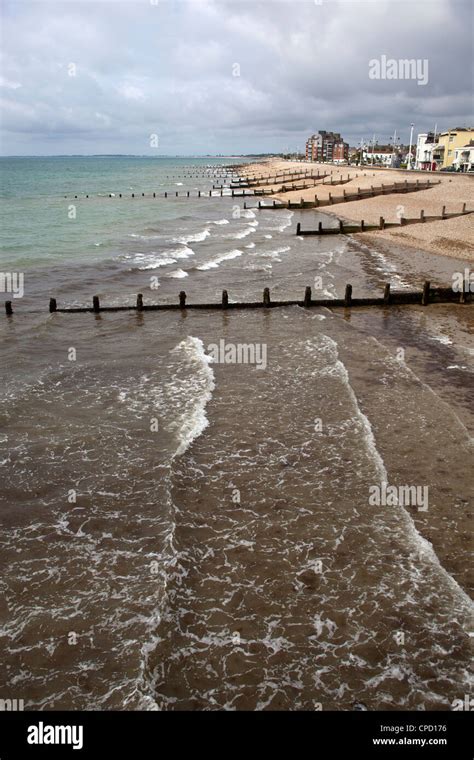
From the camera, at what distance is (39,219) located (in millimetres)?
62156

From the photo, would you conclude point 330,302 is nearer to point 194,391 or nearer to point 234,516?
point 194,391

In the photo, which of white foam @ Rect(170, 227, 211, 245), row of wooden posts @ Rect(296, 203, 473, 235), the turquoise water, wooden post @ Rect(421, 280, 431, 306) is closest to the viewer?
wooden post @ Rect(421, 280, 431, 306)

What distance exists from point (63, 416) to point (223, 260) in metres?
26.7

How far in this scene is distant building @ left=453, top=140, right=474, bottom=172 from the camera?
4203 inches

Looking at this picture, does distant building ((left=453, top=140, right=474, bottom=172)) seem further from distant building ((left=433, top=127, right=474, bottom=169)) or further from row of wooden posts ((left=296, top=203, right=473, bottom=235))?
row of wooden posts ((left=296, top=203, right=473, bottom=235))

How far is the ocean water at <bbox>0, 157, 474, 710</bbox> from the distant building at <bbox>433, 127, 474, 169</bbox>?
118 metres

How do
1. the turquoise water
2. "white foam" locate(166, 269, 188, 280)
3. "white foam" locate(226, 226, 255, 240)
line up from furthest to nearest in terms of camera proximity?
1. "white foam" locate(226, 226, 255, 240)
2. the turquoise water
3. "white foam" locate(166, 269, 188, 280)

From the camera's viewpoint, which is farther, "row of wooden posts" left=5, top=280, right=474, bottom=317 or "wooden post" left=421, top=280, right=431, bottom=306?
"wooden post" left=421, top=280, right=431, bottom=306

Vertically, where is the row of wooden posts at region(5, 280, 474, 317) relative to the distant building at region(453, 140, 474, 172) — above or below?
below

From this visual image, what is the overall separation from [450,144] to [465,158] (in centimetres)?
1658

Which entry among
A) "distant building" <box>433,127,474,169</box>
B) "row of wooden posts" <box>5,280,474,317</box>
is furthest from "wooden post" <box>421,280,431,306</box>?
"distant building" <box>433,127,474,169</box>

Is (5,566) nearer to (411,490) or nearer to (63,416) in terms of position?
(63,416)

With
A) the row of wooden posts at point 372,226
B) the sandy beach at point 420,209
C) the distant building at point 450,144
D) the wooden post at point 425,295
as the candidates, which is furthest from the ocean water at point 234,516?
the distant building at point 450,144
